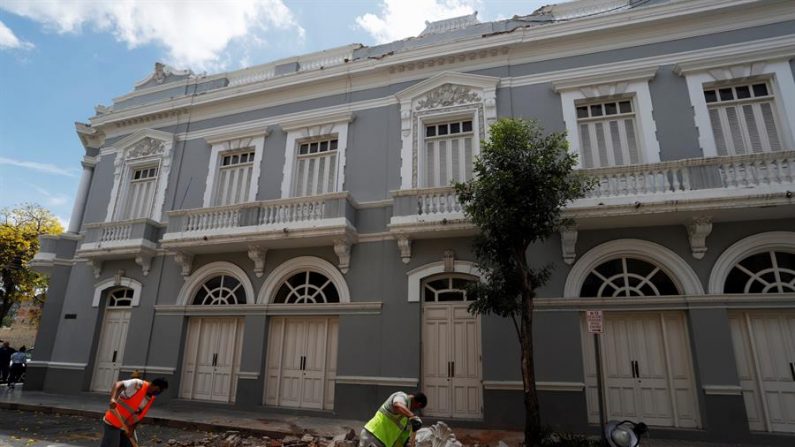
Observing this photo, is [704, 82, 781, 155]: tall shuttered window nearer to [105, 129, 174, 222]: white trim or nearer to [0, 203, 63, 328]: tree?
[105, 129, 174, 222]: white trim

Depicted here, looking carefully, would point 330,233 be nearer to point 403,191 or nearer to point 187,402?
point 403,191

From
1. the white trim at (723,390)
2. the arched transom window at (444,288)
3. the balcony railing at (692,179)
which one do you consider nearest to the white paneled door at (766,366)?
the white trim at (723,390)

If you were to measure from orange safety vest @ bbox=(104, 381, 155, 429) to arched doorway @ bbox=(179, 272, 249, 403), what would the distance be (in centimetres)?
524

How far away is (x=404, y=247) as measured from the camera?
9.73 metres

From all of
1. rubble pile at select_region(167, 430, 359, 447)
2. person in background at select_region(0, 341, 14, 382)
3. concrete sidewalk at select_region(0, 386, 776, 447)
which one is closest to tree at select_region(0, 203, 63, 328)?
person in background at select_region(0, 341, 14, 382)

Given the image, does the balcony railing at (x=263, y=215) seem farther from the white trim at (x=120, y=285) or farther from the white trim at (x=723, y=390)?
the white trim at (x=723, y=390)

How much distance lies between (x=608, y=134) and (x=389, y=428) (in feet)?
25.9

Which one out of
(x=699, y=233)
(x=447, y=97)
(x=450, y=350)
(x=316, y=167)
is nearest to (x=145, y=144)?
(x=316, y=167)

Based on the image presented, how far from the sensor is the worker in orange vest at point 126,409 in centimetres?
543

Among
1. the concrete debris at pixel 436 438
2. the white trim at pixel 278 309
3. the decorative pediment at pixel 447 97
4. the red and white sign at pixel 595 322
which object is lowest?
the concrete debris at pixel 436 438

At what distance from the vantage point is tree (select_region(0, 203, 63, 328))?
70.5ft

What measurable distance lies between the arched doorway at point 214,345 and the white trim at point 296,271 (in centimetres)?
68

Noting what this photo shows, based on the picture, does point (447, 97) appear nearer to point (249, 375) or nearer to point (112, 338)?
point (249, 375)

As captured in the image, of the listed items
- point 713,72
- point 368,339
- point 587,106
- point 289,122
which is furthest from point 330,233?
point 713,72
